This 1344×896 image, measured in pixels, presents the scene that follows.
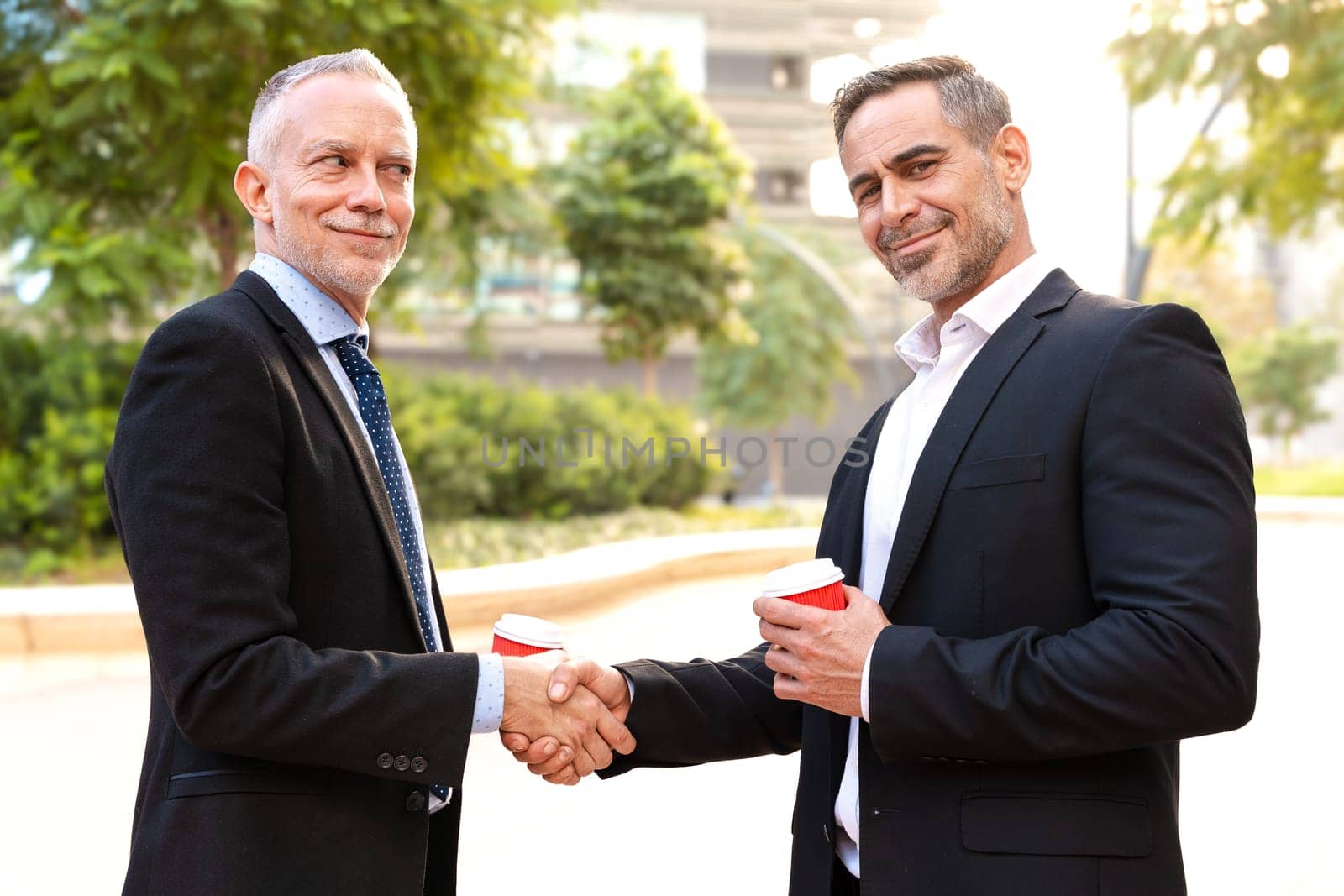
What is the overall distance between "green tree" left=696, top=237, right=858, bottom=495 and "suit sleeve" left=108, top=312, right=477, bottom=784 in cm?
2850

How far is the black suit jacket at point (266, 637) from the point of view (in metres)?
1.85

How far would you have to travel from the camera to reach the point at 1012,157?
2.33 meters

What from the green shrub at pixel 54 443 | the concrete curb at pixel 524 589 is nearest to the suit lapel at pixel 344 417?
the concrete curb at pixel 524 589

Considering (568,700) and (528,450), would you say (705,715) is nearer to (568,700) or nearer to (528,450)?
(568,700)

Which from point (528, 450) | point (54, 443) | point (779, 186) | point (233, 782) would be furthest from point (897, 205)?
point (779, 186)

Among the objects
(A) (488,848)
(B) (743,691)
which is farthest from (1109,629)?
(A) (488,848)

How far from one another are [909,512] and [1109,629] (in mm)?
398

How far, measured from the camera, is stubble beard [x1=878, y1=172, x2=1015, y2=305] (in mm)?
2289

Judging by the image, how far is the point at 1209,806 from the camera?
567cm

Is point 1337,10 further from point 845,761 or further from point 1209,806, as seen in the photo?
point 845,761

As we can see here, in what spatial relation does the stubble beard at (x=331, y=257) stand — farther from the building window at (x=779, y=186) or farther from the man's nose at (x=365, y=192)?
the building window at (x=779, y=186)

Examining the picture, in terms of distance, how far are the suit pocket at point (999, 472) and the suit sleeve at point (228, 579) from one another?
98cm

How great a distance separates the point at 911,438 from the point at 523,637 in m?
0.83

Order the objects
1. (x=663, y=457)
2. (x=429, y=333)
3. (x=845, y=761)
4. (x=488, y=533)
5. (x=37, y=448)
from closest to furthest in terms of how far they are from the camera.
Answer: (x=845, y=761), (x=37, y=448), (x=488, y=533), (x=663, y=457), (x=429, y=333)
